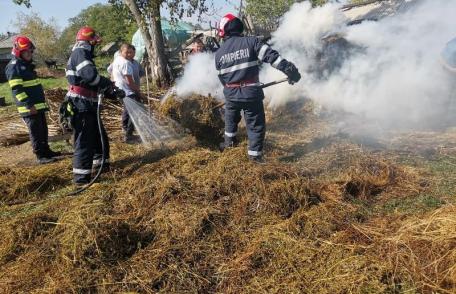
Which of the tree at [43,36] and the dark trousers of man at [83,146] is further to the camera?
the tree at [43,36]

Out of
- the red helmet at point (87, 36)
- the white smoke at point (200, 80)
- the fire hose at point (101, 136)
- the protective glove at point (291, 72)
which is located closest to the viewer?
the fire hose at point (101, 136)

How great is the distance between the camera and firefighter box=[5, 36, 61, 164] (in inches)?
243

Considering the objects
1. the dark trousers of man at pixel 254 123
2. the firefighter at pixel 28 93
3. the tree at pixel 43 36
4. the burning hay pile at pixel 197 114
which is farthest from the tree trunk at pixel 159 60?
the tree at pixel 43 36

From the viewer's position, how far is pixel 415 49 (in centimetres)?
757

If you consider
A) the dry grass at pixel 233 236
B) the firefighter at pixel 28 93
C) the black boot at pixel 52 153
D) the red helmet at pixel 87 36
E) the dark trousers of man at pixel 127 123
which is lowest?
the dry grass at pixel 233 236

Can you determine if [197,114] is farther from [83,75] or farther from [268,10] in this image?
[268,10]

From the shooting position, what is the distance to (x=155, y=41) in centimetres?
1304

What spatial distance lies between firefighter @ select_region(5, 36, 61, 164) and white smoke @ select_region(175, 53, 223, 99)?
2.35 m

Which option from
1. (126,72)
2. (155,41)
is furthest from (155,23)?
(126,72)

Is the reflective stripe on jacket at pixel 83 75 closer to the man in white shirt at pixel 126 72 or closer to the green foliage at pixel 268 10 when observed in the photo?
the man in white shirt at pixel 126 72

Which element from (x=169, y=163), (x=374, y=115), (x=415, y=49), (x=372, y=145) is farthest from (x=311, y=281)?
(x=415, y=49)

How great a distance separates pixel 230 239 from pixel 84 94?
9.90 feet

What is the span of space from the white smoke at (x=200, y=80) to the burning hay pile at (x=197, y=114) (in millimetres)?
267

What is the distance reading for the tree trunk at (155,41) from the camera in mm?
12359
